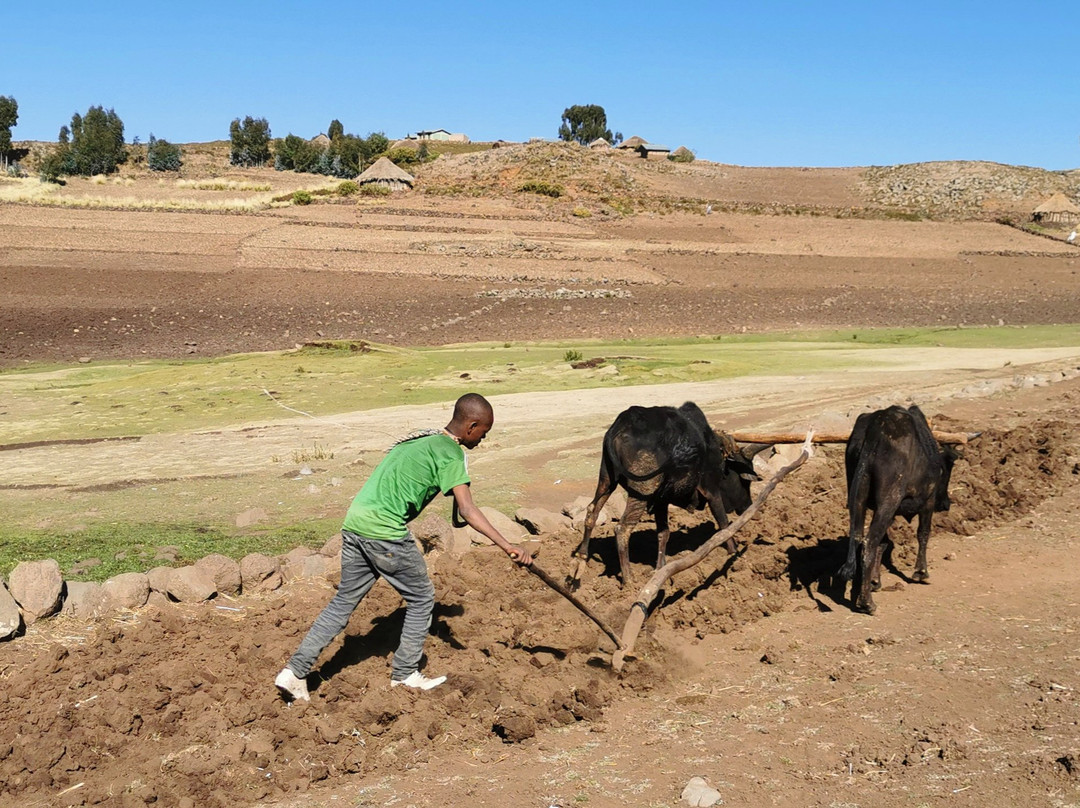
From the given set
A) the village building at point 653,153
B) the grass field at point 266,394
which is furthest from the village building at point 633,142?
the grass field at point 266,394

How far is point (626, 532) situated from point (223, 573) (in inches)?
135

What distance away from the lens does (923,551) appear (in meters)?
8.98

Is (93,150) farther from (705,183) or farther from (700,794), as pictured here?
(700,794)

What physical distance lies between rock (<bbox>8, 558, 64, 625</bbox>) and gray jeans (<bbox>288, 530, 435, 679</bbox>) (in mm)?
2586

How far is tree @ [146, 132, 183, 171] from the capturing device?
96438mm

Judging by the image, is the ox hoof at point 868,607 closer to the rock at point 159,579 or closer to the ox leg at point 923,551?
the ox leg at point 923,551

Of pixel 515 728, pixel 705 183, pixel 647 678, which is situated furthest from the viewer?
pixel 705 183

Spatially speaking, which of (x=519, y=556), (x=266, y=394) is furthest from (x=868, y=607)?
(x=266, y=394)

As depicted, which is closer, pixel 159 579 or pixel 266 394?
pixel 159 579

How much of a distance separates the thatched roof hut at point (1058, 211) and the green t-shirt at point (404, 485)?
7321 centimetres

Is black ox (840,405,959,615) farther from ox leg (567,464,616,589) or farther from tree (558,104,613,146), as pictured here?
tree (558,104,613,146)

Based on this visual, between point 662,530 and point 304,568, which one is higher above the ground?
point 662,530

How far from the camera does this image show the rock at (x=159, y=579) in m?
8.51

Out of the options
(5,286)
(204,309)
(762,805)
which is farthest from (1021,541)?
(5,286)
